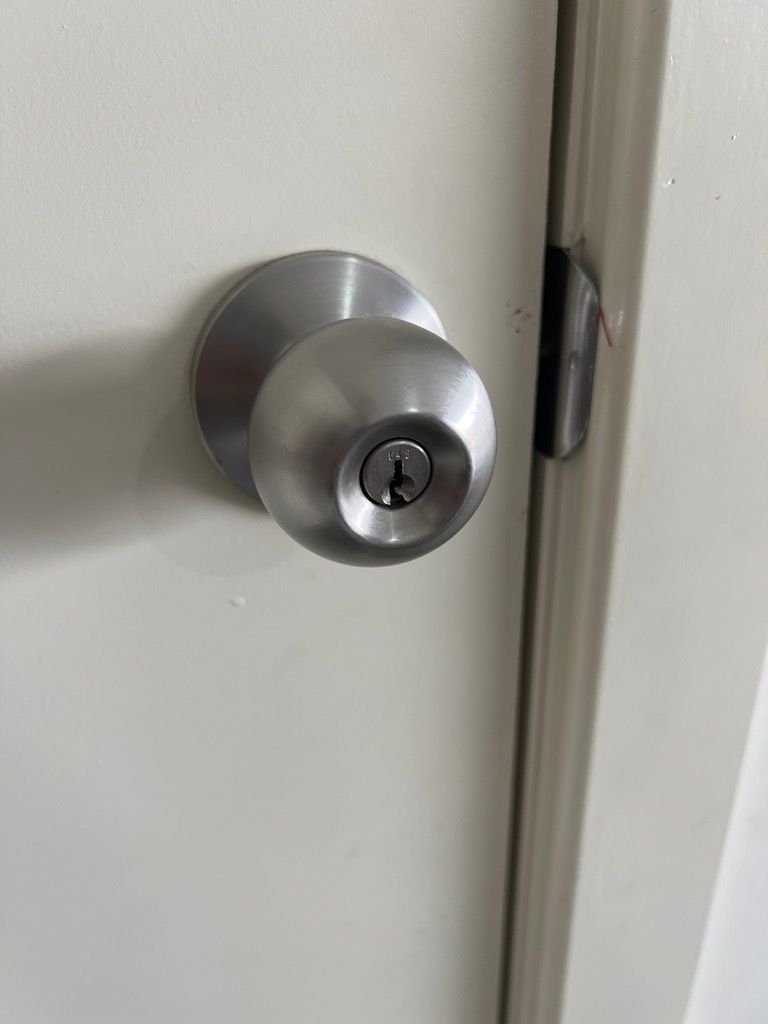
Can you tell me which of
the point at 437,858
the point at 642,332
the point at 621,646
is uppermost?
the point at 642,332

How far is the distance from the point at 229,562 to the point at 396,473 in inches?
3.3

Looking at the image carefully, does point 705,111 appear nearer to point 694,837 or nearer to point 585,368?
point 585,368

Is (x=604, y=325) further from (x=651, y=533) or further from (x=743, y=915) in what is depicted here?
(x=743, y=915)

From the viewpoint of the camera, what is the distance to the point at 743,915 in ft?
1.30

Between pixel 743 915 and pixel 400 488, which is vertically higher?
pixel 400 488

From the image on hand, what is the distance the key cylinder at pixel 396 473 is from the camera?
0.62 feet

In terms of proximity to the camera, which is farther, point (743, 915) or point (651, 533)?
point (743, 915)

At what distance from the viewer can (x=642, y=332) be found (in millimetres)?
239

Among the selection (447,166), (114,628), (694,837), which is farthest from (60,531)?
(694,837)

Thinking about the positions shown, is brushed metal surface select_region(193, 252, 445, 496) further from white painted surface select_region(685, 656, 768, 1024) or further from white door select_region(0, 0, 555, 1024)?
white painted surface select_region(685, 656, 768, 1024)

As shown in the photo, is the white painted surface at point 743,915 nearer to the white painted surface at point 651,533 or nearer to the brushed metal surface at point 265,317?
the white painted surface at point 651,533

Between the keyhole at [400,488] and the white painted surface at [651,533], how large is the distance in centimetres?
9

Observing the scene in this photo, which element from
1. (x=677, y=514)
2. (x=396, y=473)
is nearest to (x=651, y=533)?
(x=677, y=514)

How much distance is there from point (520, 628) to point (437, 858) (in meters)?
0.10
